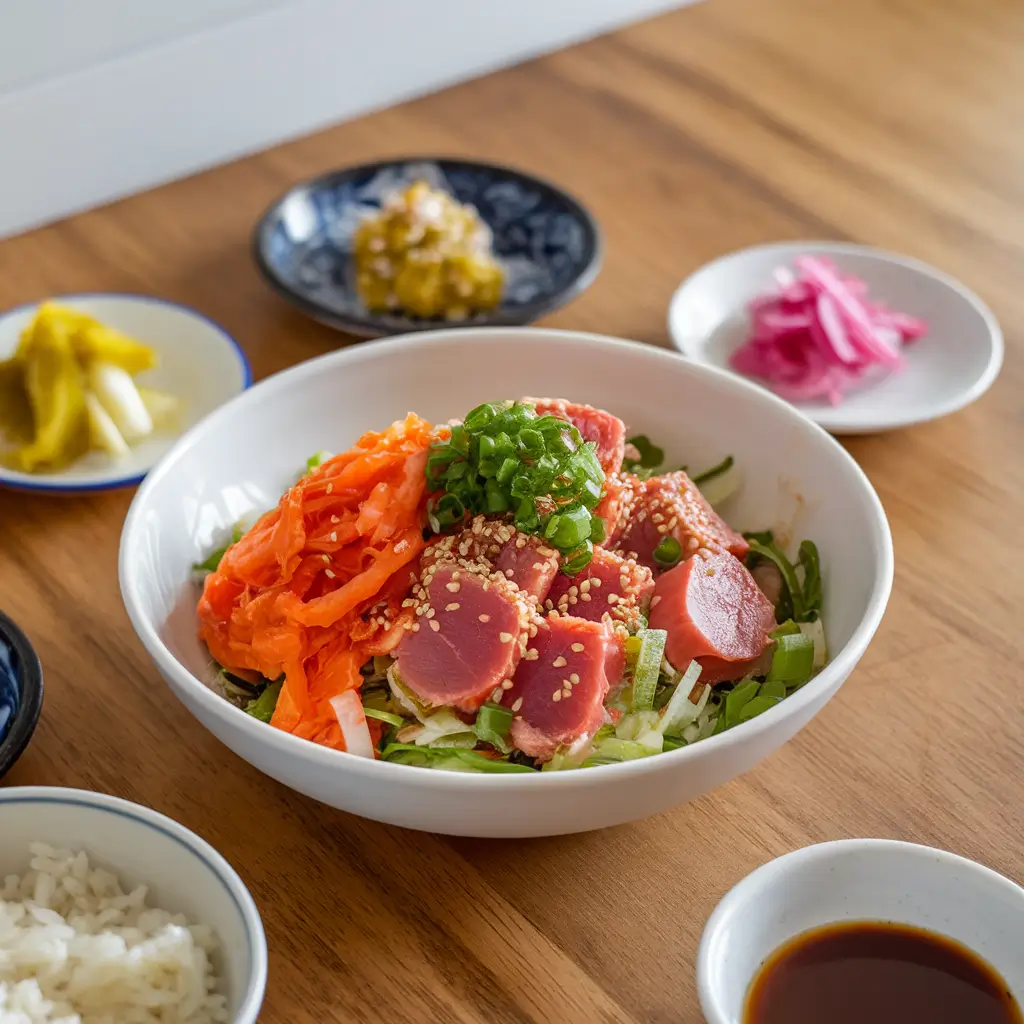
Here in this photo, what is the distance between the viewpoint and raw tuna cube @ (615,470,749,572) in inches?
66.3

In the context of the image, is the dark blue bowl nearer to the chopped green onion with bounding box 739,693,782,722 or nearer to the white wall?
the white wall

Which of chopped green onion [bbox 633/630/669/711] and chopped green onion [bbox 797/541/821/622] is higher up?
chopped green onion [bbox 633/630/669/711]

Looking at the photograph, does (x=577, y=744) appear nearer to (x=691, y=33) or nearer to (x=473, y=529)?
(x=473, y=529)

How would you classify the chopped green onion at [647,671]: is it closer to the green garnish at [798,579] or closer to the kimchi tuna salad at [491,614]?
the kimchi tuna salad at [491,614]

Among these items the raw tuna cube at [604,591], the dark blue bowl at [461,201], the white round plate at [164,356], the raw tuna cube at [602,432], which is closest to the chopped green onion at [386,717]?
the raw tuna cube at [604,591]

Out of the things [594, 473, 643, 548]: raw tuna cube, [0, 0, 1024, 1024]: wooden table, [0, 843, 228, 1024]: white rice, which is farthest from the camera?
[594, 473, 643, 548]: raw tuna cube

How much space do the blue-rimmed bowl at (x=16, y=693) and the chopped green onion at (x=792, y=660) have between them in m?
0.90

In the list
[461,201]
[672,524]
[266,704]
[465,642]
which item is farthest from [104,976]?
[461,201]

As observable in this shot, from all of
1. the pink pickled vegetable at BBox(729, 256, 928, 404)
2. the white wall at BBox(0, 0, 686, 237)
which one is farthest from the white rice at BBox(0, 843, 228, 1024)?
the white wall at BBox(0, 0, 686, 237)

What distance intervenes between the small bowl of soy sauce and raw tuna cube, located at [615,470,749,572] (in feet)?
1.61

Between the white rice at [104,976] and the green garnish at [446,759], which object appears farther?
the green garnish at [446,759]

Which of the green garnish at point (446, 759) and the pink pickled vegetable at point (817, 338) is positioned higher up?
the green garnish at point (446, 759)

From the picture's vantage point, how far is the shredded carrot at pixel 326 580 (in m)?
1.54

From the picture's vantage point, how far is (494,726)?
1.48 meters
